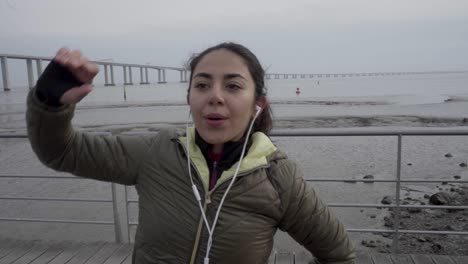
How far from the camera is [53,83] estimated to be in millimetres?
1030

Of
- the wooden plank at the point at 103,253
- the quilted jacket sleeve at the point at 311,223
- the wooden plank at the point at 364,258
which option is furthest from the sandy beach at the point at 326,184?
the quilted jacket sleeve at the point at 311,223

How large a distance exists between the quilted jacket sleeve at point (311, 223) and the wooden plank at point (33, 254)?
2648mm

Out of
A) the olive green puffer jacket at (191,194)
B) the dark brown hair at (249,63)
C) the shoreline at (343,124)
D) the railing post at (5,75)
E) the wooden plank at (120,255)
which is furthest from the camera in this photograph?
the railing post at (5,75)

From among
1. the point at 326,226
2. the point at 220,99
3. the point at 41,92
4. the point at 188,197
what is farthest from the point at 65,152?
the point at 326,226

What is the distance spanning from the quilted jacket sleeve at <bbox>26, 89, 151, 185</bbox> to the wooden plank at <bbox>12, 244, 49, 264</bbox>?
2287 millimetres

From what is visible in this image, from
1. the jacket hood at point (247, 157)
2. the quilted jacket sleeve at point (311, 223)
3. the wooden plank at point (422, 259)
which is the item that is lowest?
the wooden plank at point (422, 259)

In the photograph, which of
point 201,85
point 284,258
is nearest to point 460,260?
point 284,258

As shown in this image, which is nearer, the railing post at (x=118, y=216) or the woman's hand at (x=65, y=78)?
the woman's hand at (x=65, y=78)

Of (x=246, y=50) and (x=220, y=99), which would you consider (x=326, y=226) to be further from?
(x=246, y=50)

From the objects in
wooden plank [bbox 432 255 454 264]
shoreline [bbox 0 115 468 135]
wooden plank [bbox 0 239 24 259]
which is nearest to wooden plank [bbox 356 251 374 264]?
wooden plank [bbox 432 255 454 264]

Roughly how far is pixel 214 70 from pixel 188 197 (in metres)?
0.42

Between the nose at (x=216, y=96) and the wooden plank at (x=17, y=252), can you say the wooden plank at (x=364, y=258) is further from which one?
the wooden plank at (x=17, y=252)

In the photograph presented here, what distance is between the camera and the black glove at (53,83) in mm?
1024

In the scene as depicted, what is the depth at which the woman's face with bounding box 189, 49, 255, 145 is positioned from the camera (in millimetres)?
1155
